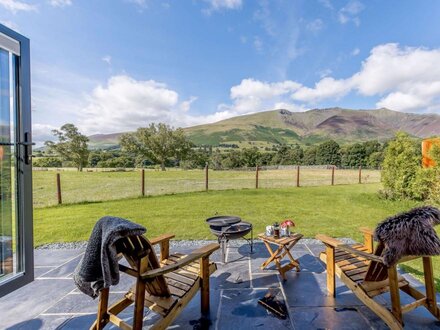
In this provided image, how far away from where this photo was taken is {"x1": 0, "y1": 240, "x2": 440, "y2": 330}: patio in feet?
6.53

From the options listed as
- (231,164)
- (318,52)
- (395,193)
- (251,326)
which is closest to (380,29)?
(318,52)

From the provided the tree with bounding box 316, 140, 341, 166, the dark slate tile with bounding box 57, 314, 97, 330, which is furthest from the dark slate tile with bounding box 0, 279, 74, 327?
the tree with bounding box 316, 140, 341, 166

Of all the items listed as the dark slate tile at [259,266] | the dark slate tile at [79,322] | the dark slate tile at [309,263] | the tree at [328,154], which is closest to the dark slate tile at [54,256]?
the dark slate tile at [79,322]

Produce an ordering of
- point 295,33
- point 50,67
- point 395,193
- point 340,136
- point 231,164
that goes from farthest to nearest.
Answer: point 340,136 < point 231,164 < point 295,33 < point 395,193 < point 50,67

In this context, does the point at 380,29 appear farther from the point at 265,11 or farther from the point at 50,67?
the point at 50,67

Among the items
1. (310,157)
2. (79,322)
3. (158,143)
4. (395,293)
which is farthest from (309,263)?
(310,157)

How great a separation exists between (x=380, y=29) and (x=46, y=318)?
11.9m

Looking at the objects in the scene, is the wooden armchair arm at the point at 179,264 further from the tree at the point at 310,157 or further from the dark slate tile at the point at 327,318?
the tree at the point at 310,157

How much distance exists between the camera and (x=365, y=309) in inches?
85.0

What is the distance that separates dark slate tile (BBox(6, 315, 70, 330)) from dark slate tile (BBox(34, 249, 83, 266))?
128 cm

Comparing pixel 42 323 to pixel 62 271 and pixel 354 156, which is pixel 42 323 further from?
pixel 354 156

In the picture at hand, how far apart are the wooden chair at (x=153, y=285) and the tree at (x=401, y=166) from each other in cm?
781

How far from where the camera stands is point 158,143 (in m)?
38.8

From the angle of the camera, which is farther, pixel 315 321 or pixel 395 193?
pixel 395 193
